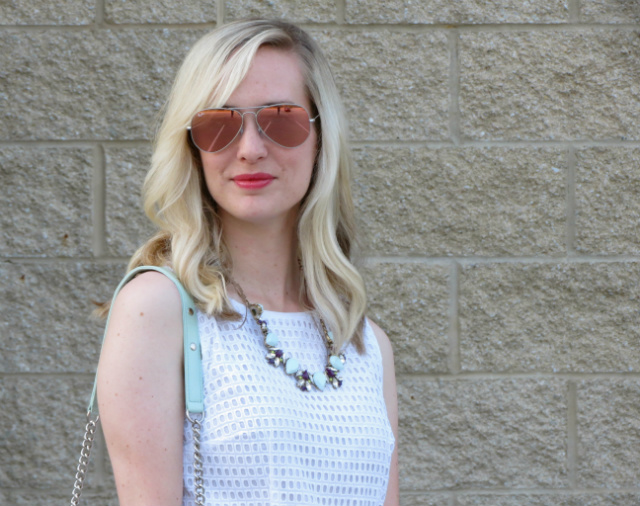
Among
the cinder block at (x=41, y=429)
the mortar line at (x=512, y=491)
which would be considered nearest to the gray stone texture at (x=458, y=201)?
the mortar line at (x=512, y=491)

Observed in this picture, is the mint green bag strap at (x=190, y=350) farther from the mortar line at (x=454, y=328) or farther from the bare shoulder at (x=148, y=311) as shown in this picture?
the mortar line at (x=454, y=328)

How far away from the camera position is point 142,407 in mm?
1441

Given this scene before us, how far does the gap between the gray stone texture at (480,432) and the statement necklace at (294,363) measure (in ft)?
3.88

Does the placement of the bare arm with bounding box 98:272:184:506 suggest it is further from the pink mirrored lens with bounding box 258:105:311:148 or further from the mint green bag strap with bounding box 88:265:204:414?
the pink mirrored lens with bounding box 258:105:311:148

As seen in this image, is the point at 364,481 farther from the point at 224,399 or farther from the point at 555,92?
the point at 555,92

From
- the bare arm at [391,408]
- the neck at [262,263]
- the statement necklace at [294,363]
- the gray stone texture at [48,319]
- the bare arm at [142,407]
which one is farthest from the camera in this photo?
the gray stone texture at [48,319]

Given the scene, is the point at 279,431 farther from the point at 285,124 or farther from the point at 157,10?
the point at 157,10

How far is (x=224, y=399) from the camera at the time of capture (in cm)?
152

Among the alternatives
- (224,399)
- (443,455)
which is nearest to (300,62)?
(224,399)

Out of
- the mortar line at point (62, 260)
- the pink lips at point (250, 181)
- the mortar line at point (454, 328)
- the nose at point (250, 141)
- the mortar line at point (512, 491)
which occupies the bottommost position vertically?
the mortar line at point (512, 491)

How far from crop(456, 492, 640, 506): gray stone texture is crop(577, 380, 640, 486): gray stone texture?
0.05m

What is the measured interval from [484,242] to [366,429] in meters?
1.38

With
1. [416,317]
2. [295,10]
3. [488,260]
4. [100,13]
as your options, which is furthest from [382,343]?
[100,13]

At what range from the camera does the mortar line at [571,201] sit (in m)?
2.92
